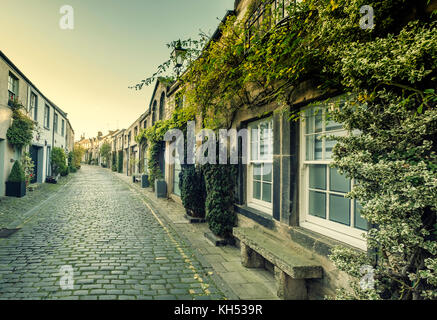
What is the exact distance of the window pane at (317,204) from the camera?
4059 millimetres

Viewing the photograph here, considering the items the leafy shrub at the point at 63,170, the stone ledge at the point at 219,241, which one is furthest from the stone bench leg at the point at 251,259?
the leafy shrub at the point at 63,170

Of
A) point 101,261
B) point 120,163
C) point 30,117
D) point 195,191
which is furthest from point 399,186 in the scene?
point 120,163

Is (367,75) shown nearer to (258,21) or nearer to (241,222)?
(258,21)

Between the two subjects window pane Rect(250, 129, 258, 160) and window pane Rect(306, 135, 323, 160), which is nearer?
Result: window pane Rect(306, 135, 323, 160)

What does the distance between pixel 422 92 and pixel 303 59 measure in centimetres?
152

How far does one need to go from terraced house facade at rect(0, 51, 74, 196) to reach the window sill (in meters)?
11.7

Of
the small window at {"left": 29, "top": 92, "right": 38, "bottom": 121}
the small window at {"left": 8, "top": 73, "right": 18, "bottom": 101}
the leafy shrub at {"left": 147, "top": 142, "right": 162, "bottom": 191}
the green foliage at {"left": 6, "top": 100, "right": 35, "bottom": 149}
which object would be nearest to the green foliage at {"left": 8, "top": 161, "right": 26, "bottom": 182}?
the green foliage at {"left": 6, "top": 100, "right": 35, "bottom": 149}

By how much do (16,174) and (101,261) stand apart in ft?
33.4

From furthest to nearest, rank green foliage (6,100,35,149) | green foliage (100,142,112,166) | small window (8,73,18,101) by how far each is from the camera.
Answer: green foliage (100,142,112,166) < small window (8,73,18,101) < green foliage (6,100,35,149)

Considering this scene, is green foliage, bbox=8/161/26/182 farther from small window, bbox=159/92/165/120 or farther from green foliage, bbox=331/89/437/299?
green foliage, bbox=331/89/437/299

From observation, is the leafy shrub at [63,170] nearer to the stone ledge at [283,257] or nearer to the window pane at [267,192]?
the window pane at [267,192]

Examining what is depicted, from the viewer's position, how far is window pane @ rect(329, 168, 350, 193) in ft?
12.0

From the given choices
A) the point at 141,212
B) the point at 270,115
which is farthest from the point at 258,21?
the point at 141,212

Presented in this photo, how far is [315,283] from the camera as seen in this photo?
12.3ft
